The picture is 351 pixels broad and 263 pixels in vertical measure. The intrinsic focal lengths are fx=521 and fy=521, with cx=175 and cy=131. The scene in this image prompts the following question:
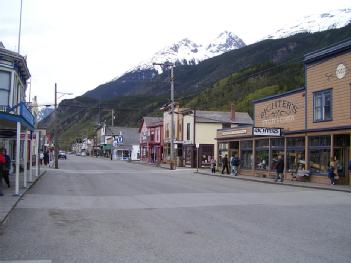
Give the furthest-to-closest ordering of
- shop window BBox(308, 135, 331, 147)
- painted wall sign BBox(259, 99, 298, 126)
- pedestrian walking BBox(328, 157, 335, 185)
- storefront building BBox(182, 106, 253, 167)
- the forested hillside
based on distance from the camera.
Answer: the forested hillside → storefront building BBox(182, 106, 253, 167) → painted wall sign BBox(259, 99, 298, 126) → shop window BBox(308, 135, 331, 147) → pedestrian walking BBox(328, 157, 335, 185)

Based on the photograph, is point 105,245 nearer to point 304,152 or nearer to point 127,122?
point 304,152

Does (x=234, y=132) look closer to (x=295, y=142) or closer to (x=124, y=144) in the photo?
(x=295, y=142)

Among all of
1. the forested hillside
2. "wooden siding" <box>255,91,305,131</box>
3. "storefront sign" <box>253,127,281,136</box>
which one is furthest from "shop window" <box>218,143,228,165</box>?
"storefront sign" <box>253,127,281,136</box>

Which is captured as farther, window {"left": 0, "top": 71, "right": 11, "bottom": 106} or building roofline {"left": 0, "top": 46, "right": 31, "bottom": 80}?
window {"left": 0, "top": 71, "right": 11, "bottom": 106}

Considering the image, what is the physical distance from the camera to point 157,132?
83.5 meters

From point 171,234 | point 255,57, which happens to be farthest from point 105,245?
point 255,57

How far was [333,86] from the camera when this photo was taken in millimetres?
31031

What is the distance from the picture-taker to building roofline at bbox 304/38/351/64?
29622 millimetres

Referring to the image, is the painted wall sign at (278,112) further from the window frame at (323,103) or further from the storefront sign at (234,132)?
the window frame at (323,103)

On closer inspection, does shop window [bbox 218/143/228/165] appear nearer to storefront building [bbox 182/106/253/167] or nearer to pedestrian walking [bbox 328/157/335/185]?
storefront building [bbox 182/106/253/167]

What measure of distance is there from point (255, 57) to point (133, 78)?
6949cm

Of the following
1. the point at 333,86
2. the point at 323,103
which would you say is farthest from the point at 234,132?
the point at 333,86

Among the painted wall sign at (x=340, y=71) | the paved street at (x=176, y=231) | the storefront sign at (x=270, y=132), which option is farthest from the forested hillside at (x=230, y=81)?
the paved street at (x=176, y=231)

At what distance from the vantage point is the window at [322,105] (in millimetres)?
31681
